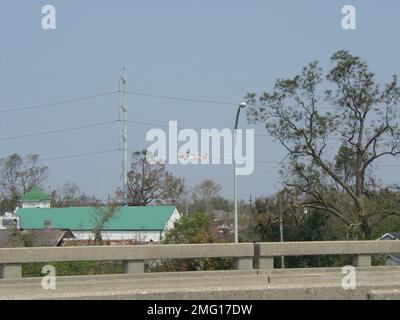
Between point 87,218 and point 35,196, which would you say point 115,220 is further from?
point 35,196

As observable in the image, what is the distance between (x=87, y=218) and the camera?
2180 inches

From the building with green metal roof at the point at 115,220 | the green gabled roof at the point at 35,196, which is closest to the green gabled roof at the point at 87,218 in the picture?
the building with green metal roof at the point at 115,220

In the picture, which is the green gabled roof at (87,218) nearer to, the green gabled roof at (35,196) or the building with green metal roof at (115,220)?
the building with green metal roof at (115,220)

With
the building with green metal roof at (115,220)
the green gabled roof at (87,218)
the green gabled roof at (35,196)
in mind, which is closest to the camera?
the building with green metal roof at (115,220)

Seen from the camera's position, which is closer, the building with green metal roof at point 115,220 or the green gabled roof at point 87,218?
the building with green metal roof at point 115,220

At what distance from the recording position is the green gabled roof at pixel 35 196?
201 ft

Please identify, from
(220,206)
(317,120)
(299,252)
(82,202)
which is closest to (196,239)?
(299,252)

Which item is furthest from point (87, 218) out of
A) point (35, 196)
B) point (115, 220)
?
point (35, 196)

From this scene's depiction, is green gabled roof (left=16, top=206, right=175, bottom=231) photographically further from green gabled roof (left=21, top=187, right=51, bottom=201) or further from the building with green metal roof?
green gabled roof (left=21, top=187, right=51, bottom=201)

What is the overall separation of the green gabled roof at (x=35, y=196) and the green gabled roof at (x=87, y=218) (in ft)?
8.50

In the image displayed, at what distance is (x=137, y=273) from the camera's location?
12.3 meters
